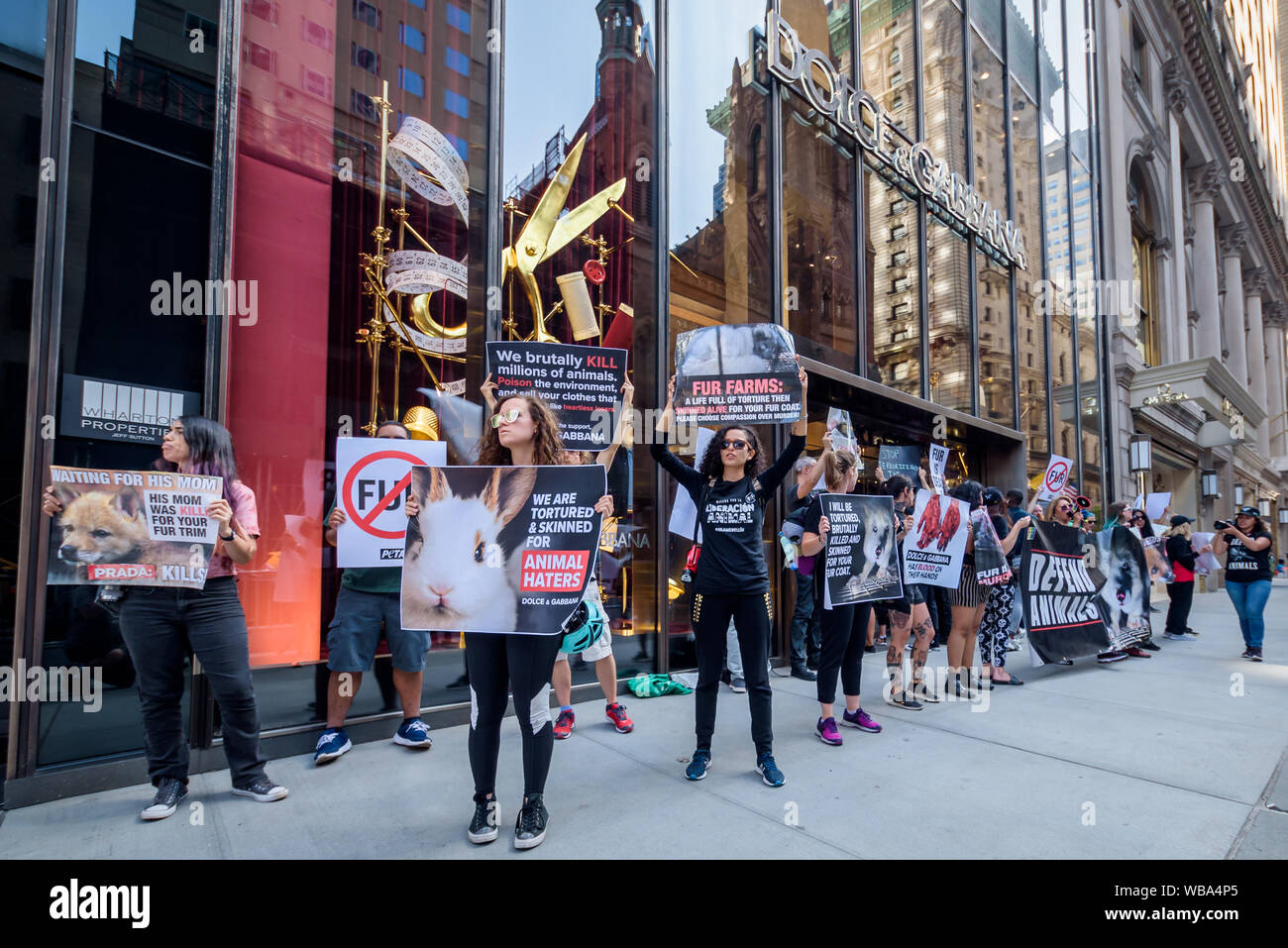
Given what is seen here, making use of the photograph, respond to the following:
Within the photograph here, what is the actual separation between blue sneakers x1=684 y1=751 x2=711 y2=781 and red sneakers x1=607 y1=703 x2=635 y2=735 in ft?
3.02

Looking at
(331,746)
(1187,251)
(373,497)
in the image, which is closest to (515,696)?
(373,497)

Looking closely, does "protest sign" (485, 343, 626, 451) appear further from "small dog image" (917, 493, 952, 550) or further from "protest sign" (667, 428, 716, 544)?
"small dog image" (917, 493, 952, 550)

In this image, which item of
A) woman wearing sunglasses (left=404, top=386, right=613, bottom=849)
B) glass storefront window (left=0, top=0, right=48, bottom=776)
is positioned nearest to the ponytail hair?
woman wearing sunglasses (left=404, top=386, right=613, bottom=849)

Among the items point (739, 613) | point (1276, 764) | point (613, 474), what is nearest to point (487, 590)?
point (739, 613)

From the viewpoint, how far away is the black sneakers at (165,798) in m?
3.18

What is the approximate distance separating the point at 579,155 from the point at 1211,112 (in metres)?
30.5

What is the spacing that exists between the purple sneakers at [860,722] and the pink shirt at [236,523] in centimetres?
389

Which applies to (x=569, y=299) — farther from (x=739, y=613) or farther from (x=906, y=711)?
(x=906, y=711)

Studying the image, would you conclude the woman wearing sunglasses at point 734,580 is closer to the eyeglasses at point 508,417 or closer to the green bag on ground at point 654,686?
the eyeglasses at point 508,417

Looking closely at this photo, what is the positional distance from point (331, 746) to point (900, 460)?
8.63m

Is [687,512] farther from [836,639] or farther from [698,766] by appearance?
[698,766]

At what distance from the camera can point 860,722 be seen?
4695 millimetres

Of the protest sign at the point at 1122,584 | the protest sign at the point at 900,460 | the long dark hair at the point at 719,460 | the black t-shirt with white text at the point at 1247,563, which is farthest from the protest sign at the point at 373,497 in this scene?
the black t-shirt with white text at the point at 1247,563

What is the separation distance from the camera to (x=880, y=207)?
32.5ft
